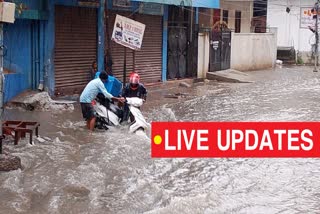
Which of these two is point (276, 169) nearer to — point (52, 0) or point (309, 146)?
point (309, 146)

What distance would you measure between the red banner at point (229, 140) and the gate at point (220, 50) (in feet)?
57.0

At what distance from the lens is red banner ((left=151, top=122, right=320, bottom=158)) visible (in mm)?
6090

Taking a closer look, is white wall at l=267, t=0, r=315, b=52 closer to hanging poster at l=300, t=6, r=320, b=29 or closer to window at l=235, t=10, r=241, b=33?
hanging poster at l=300, t=6, r=320, b=29

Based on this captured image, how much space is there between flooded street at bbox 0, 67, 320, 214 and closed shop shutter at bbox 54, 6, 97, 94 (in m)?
2.75

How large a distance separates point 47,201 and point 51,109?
6.71 m

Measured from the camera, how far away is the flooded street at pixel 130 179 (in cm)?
713

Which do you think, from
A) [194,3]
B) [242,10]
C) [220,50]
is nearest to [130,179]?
[194,3]

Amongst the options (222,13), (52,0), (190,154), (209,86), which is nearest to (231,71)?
(209,86)

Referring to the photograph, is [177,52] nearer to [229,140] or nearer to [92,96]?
[92,96]

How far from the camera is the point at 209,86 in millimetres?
21172

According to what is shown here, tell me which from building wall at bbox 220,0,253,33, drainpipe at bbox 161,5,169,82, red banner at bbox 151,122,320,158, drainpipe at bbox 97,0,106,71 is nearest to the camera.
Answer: red banner at bbox 151,122,320,158

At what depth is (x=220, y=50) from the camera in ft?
81.3

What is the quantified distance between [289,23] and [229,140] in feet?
109

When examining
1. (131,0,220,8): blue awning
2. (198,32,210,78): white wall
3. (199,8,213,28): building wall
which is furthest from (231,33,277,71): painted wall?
(131,0,220,8): blue awning
